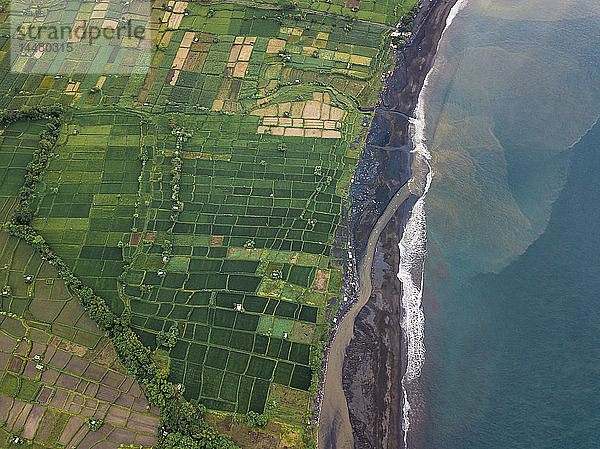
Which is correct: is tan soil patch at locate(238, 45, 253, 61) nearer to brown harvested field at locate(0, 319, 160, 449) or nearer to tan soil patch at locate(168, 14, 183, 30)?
tan soil patch at locate(168, 14, 183, 30)

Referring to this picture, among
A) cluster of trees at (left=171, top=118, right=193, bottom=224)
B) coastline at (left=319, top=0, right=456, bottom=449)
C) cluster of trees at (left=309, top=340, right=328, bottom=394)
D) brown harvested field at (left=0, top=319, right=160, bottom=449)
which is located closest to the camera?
brown harvested field at (left=0, top=319, right=160, bottom=449)

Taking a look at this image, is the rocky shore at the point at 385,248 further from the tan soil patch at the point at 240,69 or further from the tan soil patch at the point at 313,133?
the tan soil patch at the point at 240,69

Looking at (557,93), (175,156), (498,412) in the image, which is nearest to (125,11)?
(175,156)

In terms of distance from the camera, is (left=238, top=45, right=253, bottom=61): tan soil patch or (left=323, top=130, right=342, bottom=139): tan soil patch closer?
(left=323, top=130, right=342, bottom=139): tan soil patch

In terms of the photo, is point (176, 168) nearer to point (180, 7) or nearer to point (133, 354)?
point (133, 354)

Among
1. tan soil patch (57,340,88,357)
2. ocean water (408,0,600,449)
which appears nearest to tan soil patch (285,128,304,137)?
ocean water (408,0,600,449)

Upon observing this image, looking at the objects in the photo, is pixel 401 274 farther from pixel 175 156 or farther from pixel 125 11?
pixel 125 11

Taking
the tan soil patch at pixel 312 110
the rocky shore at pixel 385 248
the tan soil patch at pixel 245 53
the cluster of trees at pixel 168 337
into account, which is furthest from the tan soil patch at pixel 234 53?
the cluster of trees at pixel 168 337
